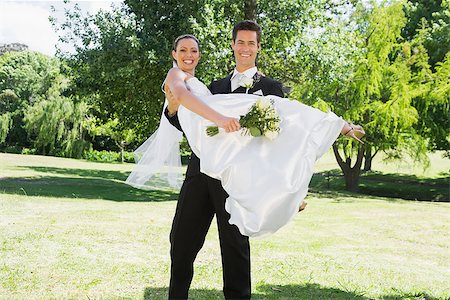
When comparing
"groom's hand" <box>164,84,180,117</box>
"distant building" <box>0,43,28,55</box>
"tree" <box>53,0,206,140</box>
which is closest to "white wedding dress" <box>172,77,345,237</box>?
"groom's hand" <box>164,84,180,117</box>

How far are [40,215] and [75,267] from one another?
461 centimetres

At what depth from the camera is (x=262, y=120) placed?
10.1 ft

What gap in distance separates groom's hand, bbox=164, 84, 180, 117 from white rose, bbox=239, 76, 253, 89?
18.3 inches

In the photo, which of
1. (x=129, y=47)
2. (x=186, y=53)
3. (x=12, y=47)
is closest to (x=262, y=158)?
(x=186, y=53)

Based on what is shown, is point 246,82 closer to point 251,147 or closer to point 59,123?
point 251,147

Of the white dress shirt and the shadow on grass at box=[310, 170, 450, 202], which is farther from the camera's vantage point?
the shadow on grass at box=[310, 170, 450, 202]

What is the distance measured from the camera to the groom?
338 centimetres

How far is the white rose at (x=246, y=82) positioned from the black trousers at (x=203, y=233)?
0.68 meters

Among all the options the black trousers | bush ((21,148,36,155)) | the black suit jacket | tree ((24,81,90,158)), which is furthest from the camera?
bush ((21,148,36,155))

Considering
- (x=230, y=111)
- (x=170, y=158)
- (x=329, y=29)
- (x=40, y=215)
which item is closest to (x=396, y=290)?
(x=170, y=158)

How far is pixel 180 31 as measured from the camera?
14930 millimetres

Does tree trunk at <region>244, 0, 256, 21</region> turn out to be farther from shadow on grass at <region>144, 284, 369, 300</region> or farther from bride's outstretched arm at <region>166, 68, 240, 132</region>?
bride's outstretched arm at <region>166, 68, 240, 132</region>

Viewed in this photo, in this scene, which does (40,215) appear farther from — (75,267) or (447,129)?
(447,129)

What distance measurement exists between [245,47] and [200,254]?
422 centimetres
